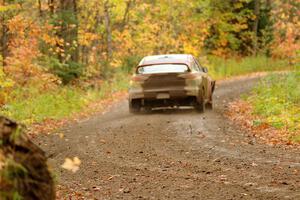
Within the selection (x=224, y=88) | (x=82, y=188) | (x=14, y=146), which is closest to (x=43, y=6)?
(x=224, y=88)

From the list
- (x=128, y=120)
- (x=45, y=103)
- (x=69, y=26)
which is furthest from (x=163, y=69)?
(x=69, y=26)

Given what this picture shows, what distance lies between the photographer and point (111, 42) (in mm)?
33812

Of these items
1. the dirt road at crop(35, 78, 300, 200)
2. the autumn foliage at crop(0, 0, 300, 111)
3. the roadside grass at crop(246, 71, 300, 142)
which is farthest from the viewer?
the autumn foliage at crop(0, 0, 300, 111)

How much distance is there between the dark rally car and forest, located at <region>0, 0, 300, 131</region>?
2583 millimetres

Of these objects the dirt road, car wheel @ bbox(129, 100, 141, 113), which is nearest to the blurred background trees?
car wheel @ bbox(129, 100, 141, 113)

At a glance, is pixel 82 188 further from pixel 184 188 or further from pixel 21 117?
pixel 21 117

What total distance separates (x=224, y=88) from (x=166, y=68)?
9.86m

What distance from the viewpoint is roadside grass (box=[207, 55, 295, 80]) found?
3581 cm

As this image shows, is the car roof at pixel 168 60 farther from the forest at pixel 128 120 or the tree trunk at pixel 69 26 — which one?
the tree trunk at pixel 69 26

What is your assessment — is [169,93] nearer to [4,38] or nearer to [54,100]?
[54,100]

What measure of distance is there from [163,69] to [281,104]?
3.62 meters

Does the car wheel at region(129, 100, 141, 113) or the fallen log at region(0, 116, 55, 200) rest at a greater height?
the fallen log at region(0, 116, 55, 200)

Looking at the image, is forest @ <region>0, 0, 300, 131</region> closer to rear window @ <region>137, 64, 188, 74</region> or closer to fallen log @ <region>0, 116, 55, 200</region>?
rear window @ <region>137, 64, 188, 74</region>

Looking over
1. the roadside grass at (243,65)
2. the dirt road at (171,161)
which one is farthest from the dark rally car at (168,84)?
the roadside grass at (243,65)
